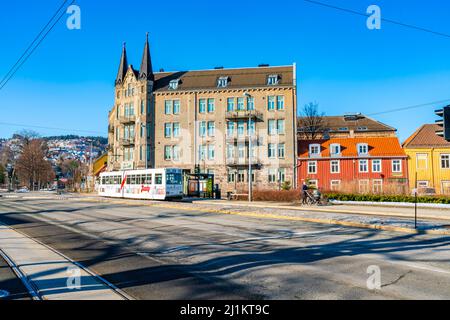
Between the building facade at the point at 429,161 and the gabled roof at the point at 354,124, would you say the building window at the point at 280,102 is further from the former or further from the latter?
the gabled roof at the point at 354,124

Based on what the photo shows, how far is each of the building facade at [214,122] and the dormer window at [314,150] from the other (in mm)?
2119

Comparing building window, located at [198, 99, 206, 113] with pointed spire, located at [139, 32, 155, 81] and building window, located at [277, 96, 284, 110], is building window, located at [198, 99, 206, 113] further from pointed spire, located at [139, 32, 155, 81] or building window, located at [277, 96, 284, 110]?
building window, located at [277, 96, 284, 110]

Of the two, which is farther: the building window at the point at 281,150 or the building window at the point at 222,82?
the building window at the point at 222,82

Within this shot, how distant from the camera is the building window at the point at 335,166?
48.4 m

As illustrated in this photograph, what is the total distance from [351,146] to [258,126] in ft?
40.5

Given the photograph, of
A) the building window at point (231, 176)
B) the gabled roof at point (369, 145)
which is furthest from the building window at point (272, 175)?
the building window at point (231, 176)

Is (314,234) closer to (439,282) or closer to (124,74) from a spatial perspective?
(439,282)

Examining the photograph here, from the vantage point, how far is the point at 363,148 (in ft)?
158

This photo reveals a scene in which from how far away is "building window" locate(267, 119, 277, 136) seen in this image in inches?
2018

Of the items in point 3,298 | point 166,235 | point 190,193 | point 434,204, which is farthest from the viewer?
point 190,193

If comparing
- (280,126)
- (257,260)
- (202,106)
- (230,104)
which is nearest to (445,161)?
(280,126)

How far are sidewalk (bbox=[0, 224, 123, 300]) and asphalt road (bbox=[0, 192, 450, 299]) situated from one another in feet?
1.25

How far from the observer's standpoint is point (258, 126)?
51.9 meters

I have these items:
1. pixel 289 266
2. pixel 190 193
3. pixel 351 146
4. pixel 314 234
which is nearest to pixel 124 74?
pixel 190 193
